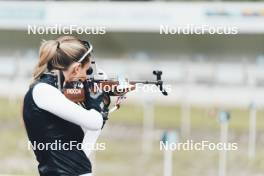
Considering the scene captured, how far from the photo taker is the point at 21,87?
63.1 feet

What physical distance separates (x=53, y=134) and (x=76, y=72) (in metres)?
0.26

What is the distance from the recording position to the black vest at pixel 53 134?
2812 mm

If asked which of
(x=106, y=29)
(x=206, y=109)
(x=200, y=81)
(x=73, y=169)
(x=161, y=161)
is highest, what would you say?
(x=106, y=29)

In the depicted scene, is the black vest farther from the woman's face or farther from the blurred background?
the blurred background

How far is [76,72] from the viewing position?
285 cm

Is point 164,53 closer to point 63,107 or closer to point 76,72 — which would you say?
point 76,72

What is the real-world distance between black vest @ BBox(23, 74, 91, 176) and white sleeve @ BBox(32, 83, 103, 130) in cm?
3

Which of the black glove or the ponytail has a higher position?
the ponytail

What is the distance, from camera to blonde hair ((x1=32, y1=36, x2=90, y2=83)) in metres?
2.83

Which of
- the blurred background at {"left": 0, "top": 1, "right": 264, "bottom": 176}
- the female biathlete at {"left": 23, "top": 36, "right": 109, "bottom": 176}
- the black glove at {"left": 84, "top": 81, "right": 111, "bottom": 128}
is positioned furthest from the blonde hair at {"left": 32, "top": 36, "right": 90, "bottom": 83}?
the blurred background at {"left": 0, "top": 1, "right": 264, "bottom": 176}

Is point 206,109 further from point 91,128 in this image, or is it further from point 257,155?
point 91,128

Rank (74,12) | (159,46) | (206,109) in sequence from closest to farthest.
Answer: (206,109) → (74,12) → (159,46)

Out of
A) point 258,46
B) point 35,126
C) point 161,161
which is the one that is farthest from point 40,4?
point 35,126

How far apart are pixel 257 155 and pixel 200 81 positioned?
9.47 m
